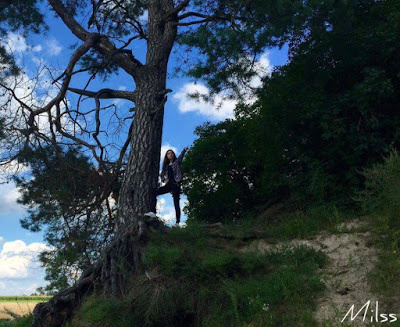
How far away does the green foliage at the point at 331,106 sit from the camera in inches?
451

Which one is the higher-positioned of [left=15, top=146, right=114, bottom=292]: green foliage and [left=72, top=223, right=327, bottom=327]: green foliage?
[left=15, top=146, right=114, bottom=292]: green foliage

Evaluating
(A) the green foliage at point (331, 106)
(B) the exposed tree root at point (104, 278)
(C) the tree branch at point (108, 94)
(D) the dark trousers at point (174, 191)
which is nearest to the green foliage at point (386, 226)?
(A) the green foliage at point (331, 106)

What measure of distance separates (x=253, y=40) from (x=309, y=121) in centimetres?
262

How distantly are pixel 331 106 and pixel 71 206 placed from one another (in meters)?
7.39

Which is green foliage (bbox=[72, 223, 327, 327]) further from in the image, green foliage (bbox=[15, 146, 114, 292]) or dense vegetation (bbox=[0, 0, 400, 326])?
green foliage (bbox=[15, 146, 114, 292])

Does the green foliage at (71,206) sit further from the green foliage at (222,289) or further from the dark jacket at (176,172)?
the green foliage at (222,289)

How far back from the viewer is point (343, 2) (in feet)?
38.9

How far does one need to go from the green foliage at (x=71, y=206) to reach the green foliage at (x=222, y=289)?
3.98 meters

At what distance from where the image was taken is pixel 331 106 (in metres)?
11.7

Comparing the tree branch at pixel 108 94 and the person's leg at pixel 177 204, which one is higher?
the tree branch at pixel 108 94

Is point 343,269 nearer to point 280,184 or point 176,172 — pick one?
point 280,184

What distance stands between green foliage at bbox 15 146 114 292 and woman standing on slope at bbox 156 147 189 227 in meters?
1.61

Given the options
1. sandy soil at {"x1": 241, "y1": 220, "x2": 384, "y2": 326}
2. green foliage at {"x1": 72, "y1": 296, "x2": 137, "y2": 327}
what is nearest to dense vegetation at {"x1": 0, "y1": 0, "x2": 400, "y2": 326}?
green foliage at {"x1": 72, "y1": 296, "x2": 137, "y2": 327}

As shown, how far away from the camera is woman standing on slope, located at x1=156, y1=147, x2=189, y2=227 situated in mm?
11805
